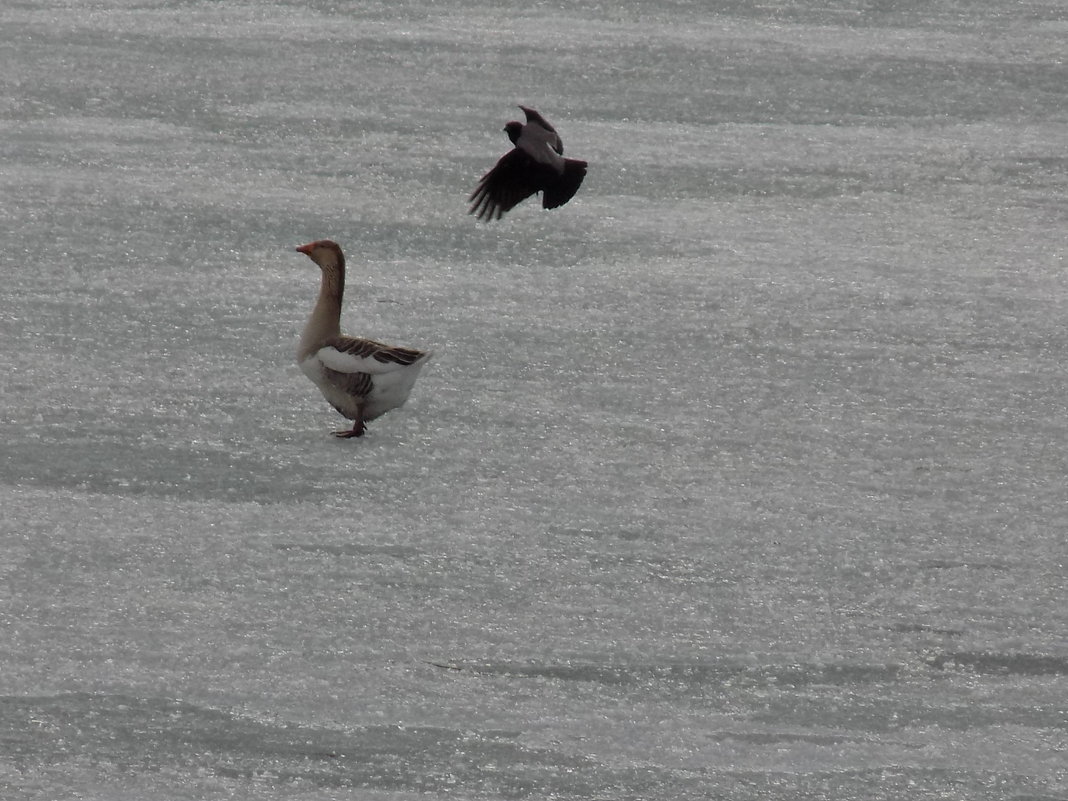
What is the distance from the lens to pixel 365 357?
2.75m

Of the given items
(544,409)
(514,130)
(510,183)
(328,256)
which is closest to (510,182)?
(510,183)

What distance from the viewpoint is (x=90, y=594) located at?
231 centimetres

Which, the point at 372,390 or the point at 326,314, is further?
the point at 326,314

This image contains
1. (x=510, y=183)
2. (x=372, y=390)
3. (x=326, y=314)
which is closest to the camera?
(x=372, y=390)

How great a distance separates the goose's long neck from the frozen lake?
0.13 meters

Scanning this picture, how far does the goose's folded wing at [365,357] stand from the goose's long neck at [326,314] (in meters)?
0.05

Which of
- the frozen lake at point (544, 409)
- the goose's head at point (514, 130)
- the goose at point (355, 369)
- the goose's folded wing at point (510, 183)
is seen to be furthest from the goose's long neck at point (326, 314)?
the goose's head at point (514, 130)

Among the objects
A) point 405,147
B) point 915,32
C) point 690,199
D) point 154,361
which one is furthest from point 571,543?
point 915,32

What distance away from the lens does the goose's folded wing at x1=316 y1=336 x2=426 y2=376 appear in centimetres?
275

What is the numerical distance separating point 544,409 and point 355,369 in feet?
1.24

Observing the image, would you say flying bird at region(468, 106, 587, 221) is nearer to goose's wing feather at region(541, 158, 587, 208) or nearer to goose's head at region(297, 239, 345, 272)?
goose's wing feather at region(541, 158, 587, 208)

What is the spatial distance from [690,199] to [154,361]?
4.61 feet

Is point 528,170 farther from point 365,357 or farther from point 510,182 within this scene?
point 365,357

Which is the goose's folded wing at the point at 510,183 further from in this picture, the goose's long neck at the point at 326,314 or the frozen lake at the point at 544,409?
the goose's long neck at the point at 326,314
